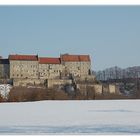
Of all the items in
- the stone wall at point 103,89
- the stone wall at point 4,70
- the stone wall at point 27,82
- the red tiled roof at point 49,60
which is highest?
the red tiled roof at point 49,60

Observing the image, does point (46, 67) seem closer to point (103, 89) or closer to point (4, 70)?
point (4, 70)

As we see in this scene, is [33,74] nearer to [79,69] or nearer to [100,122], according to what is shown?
[79,69]

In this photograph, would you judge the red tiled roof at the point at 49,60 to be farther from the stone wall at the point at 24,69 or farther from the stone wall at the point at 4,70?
the stone wall at the point at 4,70

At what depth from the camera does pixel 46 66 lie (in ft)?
172

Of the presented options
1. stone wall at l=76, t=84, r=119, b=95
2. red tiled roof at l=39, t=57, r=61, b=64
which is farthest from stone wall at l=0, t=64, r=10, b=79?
stone wall at l=76, t=84, r=119, b=95

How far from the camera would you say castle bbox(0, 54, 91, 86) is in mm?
49562

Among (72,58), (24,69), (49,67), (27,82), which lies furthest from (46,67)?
(27,82)

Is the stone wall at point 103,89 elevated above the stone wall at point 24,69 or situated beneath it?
situated beneath

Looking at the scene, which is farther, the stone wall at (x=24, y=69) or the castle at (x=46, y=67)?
the stone wall at (x=24, y=69)

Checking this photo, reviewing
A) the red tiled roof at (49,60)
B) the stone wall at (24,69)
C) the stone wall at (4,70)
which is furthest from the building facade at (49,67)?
the stone wall at (4,70)

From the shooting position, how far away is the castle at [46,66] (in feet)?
163
